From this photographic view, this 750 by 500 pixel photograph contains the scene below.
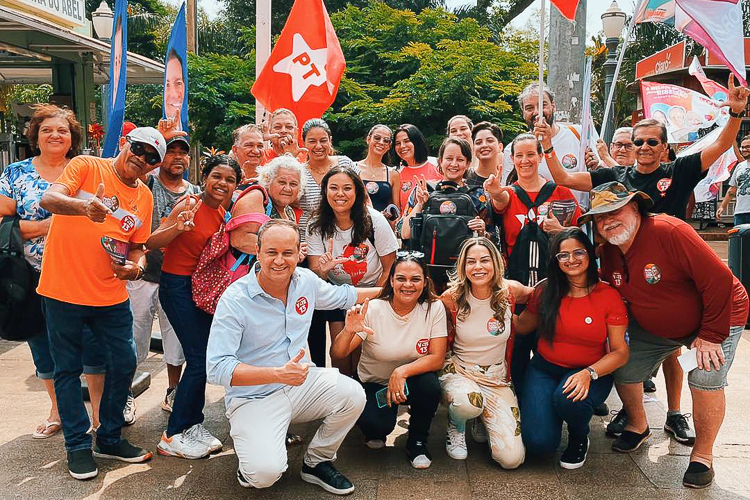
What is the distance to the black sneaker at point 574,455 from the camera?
12.9 feet

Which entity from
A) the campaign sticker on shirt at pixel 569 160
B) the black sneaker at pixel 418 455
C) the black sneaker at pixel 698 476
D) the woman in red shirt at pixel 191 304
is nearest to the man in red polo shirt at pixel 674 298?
the black sneaker at pixel 698 476

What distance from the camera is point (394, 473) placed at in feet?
12.7

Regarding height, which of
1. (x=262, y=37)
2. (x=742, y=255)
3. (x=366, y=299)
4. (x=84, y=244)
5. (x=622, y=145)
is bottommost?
(x=742, y=255)

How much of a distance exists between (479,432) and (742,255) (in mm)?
4490

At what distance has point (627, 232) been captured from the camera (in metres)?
3.92

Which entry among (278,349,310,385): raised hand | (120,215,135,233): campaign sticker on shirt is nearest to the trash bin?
(278,349,310,385): raised hand

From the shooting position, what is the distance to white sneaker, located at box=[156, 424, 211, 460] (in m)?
4.02

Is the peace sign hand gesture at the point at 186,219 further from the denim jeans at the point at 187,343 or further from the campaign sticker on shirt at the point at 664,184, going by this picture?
the campaign sticker on shirt at the point at 664,184

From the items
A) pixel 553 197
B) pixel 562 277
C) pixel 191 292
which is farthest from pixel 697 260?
pixel 191 292

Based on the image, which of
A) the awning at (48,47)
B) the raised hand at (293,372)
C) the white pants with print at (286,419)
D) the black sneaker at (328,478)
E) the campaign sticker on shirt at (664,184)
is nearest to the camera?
the raised hand at (293,372)

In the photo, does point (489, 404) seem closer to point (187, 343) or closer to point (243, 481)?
point (243, 481)

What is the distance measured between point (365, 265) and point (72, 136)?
2023mm

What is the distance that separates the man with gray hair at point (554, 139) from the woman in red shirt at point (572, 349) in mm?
1194

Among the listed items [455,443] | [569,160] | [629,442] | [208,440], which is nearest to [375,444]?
[455,443]
